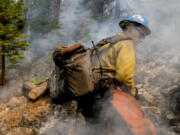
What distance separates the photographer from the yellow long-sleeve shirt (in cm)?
222

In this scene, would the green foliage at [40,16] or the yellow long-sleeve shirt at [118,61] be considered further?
the green foliage at [40,16]

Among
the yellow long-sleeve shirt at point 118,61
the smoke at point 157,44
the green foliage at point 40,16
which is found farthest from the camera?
the green foliage at point 40,16

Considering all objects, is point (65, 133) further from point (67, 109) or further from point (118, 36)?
point (118, 36)

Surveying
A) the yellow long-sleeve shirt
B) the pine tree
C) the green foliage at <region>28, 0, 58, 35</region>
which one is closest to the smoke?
the yellow long-sleeve shirt

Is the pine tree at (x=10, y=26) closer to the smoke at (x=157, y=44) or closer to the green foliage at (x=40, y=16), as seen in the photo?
the smoke at (x=157, y=44)

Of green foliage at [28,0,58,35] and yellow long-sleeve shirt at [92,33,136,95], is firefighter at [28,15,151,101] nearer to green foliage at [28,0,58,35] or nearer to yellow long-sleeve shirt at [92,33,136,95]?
yellow long-sleeve shirt at [92,33,136,95]

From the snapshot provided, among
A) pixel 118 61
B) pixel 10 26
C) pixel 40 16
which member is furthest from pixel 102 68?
pixel 40 16

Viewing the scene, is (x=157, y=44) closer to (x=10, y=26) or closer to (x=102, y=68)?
(x=102, y=68)

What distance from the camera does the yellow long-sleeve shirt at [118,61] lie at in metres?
2.22

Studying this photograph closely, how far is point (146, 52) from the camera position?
18.6 feet

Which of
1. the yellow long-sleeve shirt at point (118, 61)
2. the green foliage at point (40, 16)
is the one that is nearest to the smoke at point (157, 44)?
the yellow long-sleeve shirt at point (118, 61)

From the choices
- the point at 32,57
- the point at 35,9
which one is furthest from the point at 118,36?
the point at 35,9

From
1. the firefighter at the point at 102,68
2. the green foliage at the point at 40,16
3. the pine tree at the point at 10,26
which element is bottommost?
the firefighter at the point at 102,68

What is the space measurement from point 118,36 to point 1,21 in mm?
7298
